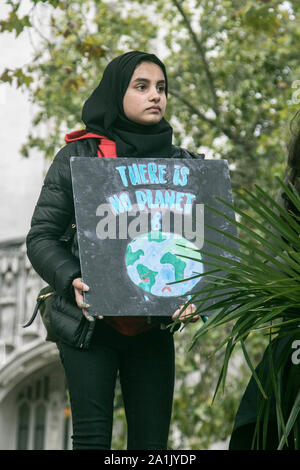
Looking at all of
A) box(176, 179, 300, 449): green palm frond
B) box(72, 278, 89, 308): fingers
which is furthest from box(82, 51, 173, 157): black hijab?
box(176, 179, 300, 449): green palm frond

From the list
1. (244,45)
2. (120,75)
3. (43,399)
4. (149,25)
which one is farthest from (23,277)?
(120,75)

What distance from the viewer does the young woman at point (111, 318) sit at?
2963 millimetres

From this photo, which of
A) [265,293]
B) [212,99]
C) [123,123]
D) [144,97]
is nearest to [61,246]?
[123,123]

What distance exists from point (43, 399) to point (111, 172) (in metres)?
11.7

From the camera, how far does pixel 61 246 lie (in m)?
3.10

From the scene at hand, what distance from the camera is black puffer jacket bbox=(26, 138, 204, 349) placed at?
297cm

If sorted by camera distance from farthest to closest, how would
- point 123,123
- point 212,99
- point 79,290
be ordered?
point 212,99, point 123,123, point 79,290

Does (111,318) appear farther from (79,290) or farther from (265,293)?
(265,293)

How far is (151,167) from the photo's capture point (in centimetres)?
308

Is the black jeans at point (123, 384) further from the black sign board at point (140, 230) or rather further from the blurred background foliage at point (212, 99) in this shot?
the blurred background foliage at point (212, 99)

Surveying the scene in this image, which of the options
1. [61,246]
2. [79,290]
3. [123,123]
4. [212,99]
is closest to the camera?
[79,290]

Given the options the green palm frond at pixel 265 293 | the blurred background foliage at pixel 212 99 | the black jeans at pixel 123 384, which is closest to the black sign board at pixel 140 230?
the black jeans at pixel 123 384

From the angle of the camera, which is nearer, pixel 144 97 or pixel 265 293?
pixel 265 293

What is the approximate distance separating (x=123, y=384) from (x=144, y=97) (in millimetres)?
971
